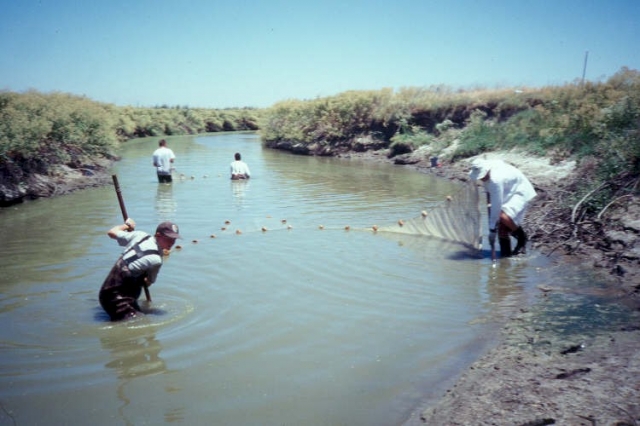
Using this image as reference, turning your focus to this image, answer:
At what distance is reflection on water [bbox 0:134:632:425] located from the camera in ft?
13.4

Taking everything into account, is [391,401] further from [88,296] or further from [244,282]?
[88,296]

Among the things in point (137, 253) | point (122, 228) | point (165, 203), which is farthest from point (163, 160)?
point (137, 253)

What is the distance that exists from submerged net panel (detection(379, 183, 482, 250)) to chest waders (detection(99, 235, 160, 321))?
5181mm

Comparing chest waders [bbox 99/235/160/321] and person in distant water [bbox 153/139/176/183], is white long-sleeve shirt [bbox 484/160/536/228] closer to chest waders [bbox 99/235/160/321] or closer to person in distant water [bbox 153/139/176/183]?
chest waders [bbox 99/235/160/321]

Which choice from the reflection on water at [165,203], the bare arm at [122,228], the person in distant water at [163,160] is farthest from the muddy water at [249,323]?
the person in distant water at [163,160]

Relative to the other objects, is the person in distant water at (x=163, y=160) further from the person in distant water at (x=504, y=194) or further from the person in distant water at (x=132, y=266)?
the person in distant water at (x=132, y=266)

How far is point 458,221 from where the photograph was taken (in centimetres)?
880

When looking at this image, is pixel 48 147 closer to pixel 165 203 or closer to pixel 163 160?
pixel 163 160

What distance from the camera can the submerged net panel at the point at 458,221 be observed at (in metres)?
8.54

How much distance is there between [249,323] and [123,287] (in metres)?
1.38

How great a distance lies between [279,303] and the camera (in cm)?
629

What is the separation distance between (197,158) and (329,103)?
912 cm

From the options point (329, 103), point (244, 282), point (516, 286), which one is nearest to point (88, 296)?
point (244, 282)

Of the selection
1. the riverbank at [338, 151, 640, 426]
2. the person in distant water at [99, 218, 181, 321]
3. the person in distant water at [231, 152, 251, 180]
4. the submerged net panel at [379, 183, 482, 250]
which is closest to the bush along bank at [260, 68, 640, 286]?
the riverbank at [338, 151, 640, 426]
